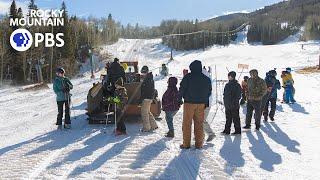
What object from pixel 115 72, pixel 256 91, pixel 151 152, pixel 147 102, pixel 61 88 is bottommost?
pixel 151 152

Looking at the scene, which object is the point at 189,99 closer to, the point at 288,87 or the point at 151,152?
the point at 151,152

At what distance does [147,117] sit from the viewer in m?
13.0

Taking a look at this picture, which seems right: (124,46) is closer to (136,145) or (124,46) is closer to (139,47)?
(139,47)

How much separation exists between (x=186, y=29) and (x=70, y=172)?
419 feet

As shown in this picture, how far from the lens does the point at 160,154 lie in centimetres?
1009

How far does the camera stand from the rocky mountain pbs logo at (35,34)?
6462 centimetres

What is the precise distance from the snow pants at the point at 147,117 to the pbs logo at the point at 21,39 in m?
53.0

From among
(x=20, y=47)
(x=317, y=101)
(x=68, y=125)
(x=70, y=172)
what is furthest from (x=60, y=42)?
(x=70, y=172)

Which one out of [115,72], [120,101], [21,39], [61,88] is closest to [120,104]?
[120,101]

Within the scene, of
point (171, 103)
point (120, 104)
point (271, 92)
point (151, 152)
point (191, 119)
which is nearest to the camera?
point (151, 152)

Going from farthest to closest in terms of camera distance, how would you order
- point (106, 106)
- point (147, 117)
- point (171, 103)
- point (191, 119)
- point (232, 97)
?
point (106, 106) < point (147, 117) < point (232, 97) < point (171, 103) < point (191, 119)

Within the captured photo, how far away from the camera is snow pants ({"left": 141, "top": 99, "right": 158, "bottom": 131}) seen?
13.0 meters

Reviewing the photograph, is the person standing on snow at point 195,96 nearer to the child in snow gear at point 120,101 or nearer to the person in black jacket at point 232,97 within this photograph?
the person in black jacket at point 232,97

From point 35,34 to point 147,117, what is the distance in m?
57.7
